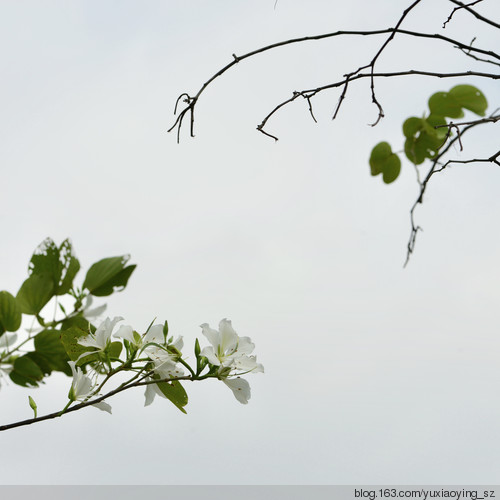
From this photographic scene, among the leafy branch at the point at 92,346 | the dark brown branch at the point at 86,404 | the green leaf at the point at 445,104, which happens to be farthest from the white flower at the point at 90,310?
the green leaf at the point at 445,104

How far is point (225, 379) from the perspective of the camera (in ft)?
2.29

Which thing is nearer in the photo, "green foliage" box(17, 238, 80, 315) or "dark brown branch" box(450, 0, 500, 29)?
"green foliage" box(17, 238, 80, 315)

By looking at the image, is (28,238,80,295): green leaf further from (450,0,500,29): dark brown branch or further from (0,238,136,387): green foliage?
(450,0,500,29): dark brown branch

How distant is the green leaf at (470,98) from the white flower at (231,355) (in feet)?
1.19

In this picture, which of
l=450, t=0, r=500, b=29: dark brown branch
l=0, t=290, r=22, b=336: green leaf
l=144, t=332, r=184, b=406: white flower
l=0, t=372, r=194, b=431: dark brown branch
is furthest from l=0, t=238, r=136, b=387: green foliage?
l=450, t=0, r=500, b=29: dark brown branch

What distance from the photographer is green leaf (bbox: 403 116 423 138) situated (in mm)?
487

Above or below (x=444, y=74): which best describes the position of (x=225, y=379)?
below

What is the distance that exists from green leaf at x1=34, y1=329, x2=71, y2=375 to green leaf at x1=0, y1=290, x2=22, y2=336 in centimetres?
2

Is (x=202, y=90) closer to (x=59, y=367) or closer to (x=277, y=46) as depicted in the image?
(x=277, y=46)

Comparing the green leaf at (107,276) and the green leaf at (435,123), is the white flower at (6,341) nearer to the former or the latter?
the green leaf at (107,276)

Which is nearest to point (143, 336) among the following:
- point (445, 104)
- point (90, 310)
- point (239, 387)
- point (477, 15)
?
point (239, 387)

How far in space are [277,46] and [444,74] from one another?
189mm
